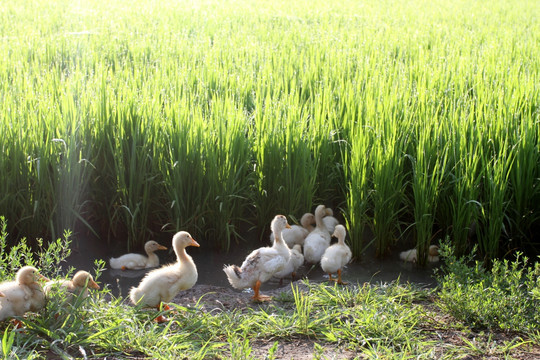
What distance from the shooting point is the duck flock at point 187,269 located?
3445mm

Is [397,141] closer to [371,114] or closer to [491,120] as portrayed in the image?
[371,114]

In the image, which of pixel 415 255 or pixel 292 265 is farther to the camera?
pixel 415 255

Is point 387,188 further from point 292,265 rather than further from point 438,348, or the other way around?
point 438,348

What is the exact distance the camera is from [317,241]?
499 centimetres

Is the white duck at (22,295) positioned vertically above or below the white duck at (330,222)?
above

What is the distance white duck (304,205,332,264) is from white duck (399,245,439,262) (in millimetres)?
619

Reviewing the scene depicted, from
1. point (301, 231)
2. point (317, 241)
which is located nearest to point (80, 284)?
point (317, 241)

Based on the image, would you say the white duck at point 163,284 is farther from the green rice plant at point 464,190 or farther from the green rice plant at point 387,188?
the green rice plant at point 464,190

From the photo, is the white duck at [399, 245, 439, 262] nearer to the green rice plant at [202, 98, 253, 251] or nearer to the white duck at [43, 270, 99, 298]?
the green rice plant at [202, 98, 253, 251]

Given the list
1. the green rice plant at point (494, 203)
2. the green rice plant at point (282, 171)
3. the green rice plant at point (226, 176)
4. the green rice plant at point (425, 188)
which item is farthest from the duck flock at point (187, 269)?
the green rice plant at point (494, 203)

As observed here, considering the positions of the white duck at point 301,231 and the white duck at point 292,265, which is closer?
the white duck at point 292,265

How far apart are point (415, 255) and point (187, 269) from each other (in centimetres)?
192

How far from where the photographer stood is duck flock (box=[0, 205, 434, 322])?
11.3ft

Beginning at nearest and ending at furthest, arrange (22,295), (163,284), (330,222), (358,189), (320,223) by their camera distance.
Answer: (22,295) < (163,284) < (358,189) < (320,223) < (330,222)
